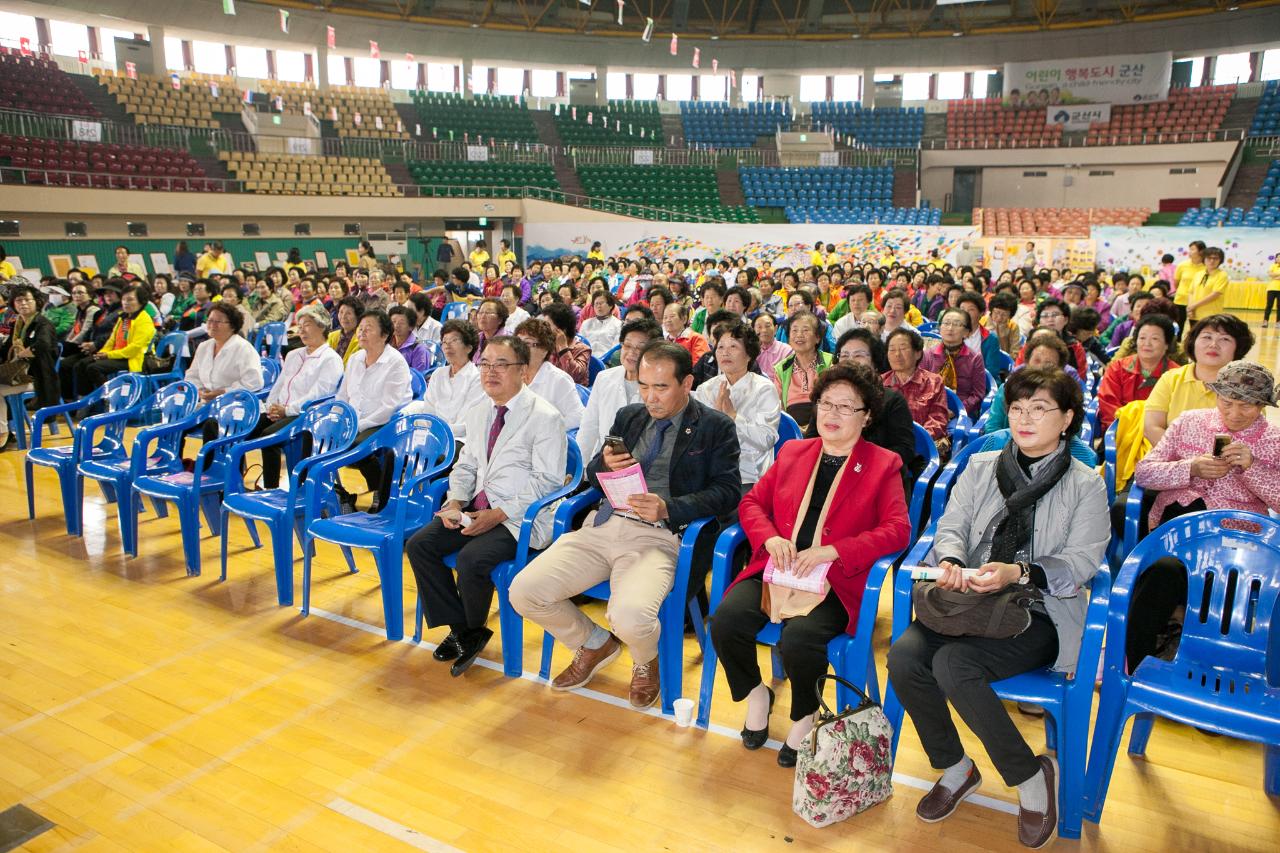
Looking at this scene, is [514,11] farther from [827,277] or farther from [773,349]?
[773,349]

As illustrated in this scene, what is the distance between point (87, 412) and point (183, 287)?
351cm

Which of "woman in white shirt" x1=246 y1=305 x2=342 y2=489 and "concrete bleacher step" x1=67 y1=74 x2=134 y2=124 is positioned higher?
"concrete bleacher step" x1=67 y1=74 x2=134 y2=124

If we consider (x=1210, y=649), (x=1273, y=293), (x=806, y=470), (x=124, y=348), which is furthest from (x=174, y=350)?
(x=1273, y=293)

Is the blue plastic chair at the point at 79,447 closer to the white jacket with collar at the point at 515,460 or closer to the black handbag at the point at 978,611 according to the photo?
the white jacket with collar at the point at 515,460

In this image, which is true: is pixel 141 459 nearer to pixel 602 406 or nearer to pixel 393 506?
pixel 393 506

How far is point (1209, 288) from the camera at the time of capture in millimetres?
7738

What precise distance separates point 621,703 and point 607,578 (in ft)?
1.49

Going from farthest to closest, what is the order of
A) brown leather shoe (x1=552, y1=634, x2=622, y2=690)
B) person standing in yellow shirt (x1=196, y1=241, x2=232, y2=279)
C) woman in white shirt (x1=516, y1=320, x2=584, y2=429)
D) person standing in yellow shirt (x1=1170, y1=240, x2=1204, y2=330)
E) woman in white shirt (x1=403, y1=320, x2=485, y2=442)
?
1. person standing in yellow shirt (x1=196, y1=241, x2=232, y2=279)
2. person standing in yellow shirt (x1=1170, y1=240, x2=1204, y2=330)
3. woman in white shirt (x1=403, y1=320, x2=485, y2=442)
4. woman in white shirt (x1=516, y1=320, x2=584, y2=429)
5. brown leather shoe (x1=552, y1=634, x2=622, y2=690)

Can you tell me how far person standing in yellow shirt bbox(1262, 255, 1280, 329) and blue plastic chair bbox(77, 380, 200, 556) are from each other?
1652 centimetres

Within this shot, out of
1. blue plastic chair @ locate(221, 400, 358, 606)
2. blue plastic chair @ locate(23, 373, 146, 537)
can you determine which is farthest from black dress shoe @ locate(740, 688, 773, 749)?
blue plastic chair @ locate(23, 373, 146, 537)

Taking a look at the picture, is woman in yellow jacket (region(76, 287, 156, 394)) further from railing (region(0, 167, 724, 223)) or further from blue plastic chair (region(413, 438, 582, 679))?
railing (region(0, 167, 724, 223))

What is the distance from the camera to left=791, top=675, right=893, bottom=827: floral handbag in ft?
8.04

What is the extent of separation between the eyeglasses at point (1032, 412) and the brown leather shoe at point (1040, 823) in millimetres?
978

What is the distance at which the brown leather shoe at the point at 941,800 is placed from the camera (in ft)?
8.23
